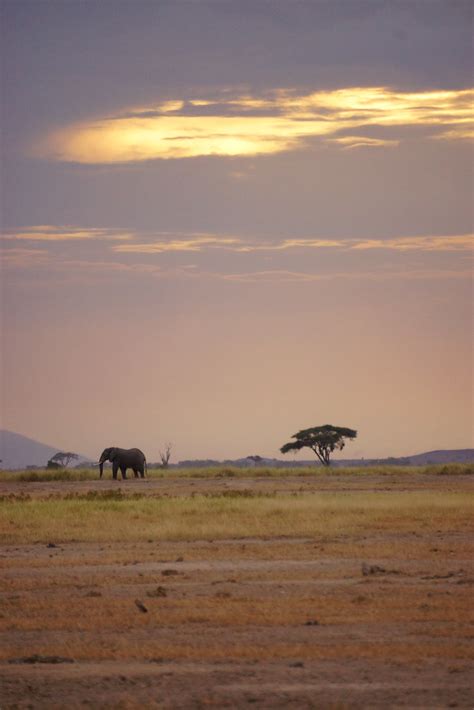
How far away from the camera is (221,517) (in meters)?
32.7

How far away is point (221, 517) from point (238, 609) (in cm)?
1625

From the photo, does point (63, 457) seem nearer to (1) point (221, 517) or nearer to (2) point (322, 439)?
(2) point (322, 439)

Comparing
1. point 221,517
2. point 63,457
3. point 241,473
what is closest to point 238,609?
point 221,517

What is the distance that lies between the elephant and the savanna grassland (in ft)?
113

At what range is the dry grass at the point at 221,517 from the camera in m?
28.2

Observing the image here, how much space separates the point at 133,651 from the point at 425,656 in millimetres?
3165

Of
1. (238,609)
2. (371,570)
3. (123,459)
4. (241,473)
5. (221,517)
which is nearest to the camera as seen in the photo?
(238,609)

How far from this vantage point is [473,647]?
13.4 metres

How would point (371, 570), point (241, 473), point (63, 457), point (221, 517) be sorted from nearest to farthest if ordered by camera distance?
point (371, 570) < point (221, 517) < point (241, 473) < point (63, 457)

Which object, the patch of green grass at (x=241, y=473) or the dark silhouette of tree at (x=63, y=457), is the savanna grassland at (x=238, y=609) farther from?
the dark silhouette of tree at (x=63, y=457)

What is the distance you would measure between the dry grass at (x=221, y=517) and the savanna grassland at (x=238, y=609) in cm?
10

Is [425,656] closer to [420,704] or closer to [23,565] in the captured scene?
[420,704]

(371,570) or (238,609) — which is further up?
(371,570)

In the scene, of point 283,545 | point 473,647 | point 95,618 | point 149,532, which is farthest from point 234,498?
point 473,647
